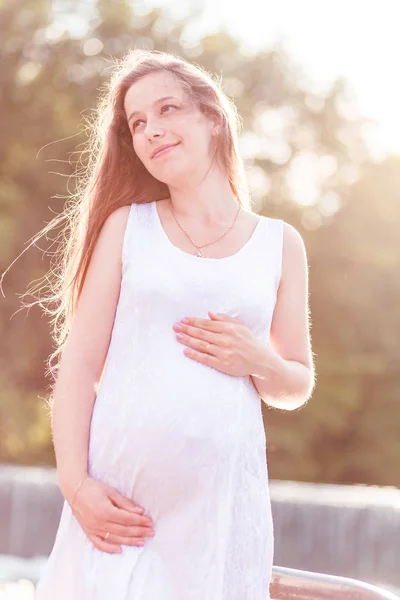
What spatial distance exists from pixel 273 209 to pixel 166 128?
42.8 feet

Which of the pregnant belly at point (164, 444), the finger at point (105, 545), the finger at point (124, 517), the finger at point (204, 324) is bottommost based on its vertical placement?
the finger at point (105, 545)

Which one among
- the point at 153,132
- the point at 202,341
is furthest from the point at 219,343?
the point at 153,132

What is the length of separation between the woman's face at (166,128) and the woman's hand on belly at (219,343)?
0.32 m

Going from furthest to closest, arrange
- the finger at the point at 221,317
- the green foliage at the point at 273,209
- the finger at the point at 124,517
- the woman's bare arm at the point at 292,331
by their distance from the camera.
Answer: the green foliage at the point at 273,209 → the woman's bare arm at the point at 292,331 → the finger at the point at 221,317 → the finger at the point at 124,517

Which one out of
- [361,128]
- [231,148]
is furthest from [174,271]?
[361,128]

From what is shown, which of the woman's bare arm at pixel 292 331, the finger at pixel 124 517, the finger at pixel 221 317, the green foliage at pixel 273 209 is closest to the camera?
the finger at pixel 124 517

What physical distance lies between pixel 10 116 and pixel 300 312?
12754mm

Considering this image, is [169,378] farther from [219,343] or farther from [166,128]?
[166,128]

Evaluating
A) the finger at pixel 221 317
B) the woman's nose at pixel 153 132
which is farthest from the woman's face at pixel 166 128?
the finger at pixel 221 317

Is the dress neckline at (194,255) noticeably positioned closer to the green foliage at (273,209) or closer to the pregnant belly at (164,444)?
the pregnant belly at (164,444)

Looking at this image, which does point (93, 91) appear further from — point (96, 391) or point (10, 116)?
point (96, 391)

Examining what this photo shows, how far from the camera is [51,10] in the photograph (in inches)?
543

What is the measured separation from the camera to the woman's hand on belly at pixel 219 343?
5.56 feet

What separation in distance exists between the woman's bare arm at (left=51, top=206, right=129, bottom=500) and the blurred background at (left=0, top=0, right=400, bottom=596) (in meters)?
11.2
